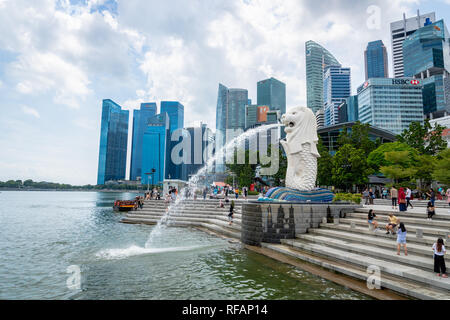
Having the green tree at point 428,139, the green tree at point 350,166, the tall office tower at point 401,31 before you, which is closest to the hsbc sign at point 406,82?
the tall office tower at point 401,31

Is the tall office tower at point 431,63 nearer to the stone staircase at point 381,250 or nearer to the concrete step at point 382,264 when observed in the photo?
the stone staircase at point 381,250

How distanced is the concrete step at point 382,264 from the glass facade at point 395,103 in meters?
118

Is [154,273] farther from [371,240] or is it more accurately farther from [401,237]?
[401,237]

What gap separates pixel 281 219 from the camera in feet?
43.5

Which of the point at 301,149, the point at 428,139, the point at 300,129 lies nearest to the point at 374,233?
A: the point at 301,149

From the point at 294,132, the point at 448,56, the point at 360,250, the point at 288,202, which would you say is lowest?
the point at 360,250

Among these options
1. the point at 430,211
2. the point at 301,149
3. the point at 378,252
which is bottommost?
the point at 378,252

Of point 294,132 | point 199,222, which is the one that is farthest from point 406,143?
point 199,222

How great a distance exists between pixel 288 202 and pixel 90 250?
10.2 meters

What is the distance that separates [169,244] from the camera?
14.6m

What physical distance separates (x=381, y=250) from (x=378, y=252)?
0.37 m

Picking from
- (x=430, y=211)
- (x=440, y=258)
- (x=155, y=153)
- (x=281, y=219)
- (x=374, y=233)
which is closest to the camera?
(x=440, y=258)

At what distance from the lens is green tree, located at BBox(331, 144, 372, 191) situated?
34.0 m
